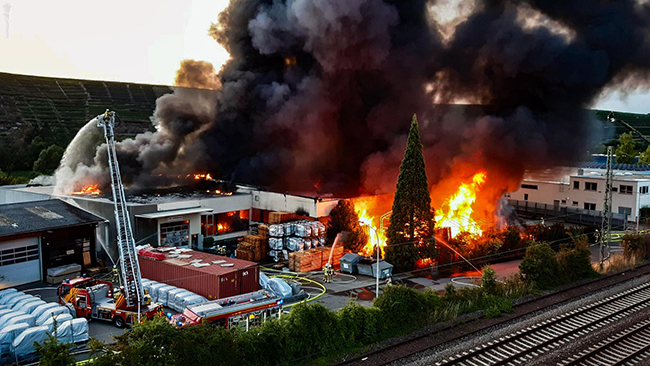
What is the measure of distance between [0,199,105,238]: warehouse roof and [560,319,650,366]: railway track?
77.4 feet

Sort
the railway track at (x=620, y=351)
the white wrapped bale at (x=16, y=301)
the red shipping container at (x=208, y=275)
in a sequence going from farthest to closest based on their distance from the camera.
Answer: the red shipping container at (x=208, y=275), the white wrapped bale at (x=16, y=301), the railway track at (x=620, y=351)

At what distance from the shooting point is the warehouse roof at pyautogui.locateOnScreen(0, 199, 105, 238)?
966 inches

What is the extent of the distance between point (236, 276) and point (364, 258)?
8.61m

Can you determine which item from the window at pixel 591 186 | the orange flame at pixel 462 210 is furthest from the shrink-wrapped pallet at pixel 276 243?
the window at pixel 591 186

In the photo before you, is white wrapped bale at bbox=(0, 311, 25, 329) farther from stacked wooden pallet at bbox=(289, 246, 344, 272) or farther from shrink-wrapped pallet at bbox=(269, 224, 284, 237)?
shrink-wrapped pallet at bbox=(269, 224, 284, 237)

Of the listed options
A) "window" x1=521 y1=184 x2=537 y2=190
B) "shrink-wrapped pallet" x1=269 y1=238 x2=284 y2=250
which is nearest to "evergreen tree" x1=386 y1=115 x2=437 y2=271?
"shrink-wrapped pallet" x1=269 y1=238 x2=284 y2=250

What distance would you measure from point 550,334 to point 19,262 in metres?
23.8

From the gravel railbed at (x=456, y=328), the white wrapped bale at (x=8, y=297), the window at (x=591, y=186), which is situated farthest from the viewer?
the window at (x=591, y=186)

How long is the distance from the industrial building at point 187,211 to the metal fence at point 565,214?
2209 cm

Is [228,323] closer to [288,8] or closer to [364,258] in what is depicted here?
[364,258]

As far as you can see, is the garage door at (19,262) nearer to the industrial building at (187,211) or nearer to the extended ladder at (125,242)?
the industrial building at (187,211)

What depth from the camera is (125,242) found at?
20.2m

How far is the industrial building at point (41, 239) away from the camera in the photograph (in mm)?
24203

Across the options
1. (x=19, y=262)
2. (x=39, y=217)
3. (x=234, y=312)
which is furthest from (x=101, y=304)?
(x=39, y=217)
